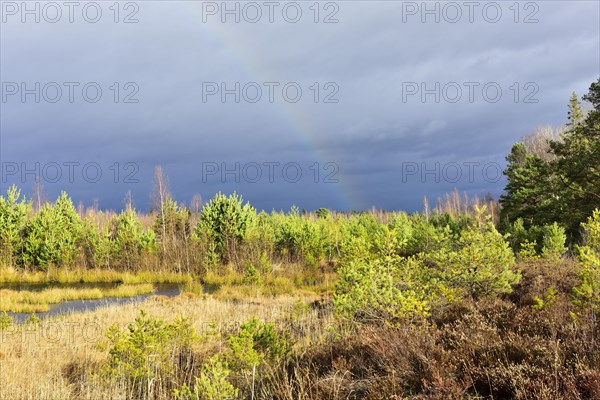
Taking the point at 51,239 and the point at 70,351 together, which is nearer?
the point at 70,351

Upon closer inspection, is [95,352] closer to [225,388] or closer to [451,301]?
[225,388]

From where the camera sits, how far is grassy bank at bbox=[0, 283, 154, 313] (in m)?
17.2

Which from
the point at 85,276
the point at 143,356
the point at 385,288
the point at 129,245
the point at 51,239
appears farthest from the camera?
the point at 129,245

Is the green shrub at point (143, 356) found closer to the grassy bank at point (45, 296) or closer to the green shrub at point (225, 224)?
the grassy bank at point (45, 296)

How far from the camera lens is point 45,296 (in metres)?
19.7

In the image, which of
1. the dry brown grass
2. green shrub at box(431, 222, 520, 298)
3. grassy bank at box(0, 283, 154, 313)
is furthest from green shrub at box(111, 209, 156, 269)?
green shrub at box(431, 222, 520, 298)

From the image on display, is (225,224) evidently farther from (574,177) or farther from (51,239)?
(574,177)

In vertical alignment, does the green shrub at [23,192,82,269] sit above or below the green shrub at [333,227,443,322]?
above

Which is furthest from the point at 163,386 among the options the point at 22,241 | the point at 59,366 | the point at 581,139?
the point at 22,241

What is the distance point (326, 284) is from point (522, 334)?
18.4 meters

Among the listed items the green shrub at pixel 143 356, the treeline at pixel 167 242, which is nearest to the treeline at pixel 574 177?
the treeline at pixel 167 242

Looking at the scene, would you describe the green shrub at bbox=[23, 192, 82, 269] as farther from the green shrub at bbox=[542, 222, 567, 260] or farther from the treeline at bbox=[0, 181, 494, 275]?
the green shrub at bbox=[542, 222, 567, 260]

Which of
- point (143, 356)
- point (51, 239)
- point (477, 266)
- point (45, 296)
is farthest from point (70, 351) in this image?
point (51, 239)

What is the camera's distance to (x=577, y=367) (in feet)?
11.2
